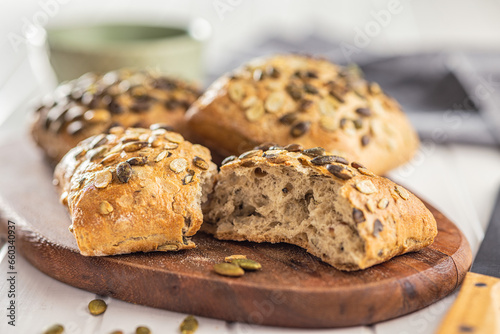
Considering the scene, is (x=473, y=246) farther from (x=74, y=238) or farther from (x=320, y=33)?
(x=320, y=33)

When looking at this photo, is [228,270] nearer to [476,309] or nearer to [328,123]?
[476,309]

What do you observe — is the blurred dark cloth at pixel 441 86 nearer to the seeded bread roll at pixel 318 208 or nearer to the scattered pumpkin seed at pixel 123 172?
the seeded bread roll at pixel 318 208

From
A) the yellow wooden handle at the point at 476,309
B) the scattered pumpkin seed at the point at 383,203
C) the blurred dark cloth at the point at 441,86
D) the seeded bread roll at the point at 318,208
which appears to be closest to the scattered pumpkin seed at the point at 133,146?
the seeded bread roll at the point at 318,208

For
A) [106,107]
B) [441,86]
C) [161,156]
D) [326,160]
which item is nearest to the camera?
[326,160]

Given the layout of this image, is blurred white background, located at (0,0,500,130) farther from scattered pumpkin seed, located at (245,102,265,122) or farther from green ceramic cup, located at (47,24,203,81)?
scattered pumpkin seed, located at (245,102,265,122)

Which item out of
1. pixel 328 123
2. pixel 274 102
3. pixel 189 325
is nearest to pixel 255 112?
pixel 274 102

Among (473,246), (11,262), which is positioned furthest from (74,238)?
(473,246)
